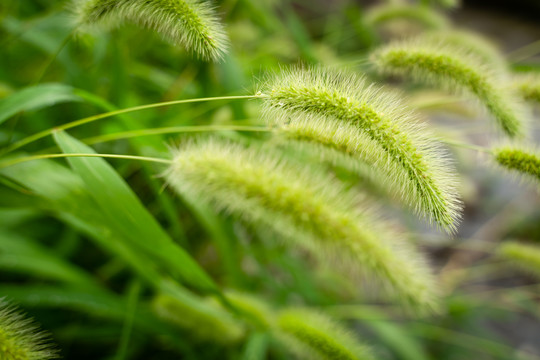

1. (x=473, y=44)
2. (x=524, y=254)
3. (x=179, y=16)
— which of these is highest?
(x=473, y=44)

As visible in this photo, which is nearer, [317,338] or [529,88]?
[317,338]

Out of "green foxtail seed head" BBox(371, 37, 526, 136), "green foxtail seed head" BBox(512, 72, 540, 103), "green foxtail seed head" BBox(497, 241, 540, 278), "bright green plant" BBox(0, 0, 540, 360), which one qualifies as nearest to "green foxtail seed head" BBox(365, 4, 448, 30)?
"bright green plant" BBox(0, 0, 540, 360)

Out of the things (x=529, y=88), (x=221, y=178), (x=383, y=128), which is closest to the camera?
(x=383, y=128)

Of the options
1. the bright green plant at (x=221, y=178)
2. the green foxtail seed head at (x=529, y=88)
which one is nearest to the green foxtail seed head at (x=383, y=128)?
the bright green plant at (x=221, y=178)

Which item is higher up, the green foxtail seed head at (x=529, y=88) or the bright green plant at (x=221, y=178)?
the green foxtail seed head at (x=529, y=88)

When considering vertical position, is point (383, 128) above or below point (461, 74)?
below

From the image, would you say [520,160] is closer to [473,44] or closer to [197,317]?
[473,44]

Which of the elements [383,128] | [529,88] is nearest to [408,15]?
[529,88]

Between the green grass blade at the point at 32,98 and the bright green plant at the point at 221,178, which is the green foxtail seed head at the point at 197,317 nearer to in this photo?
the bright green plant at the point at 221,178
